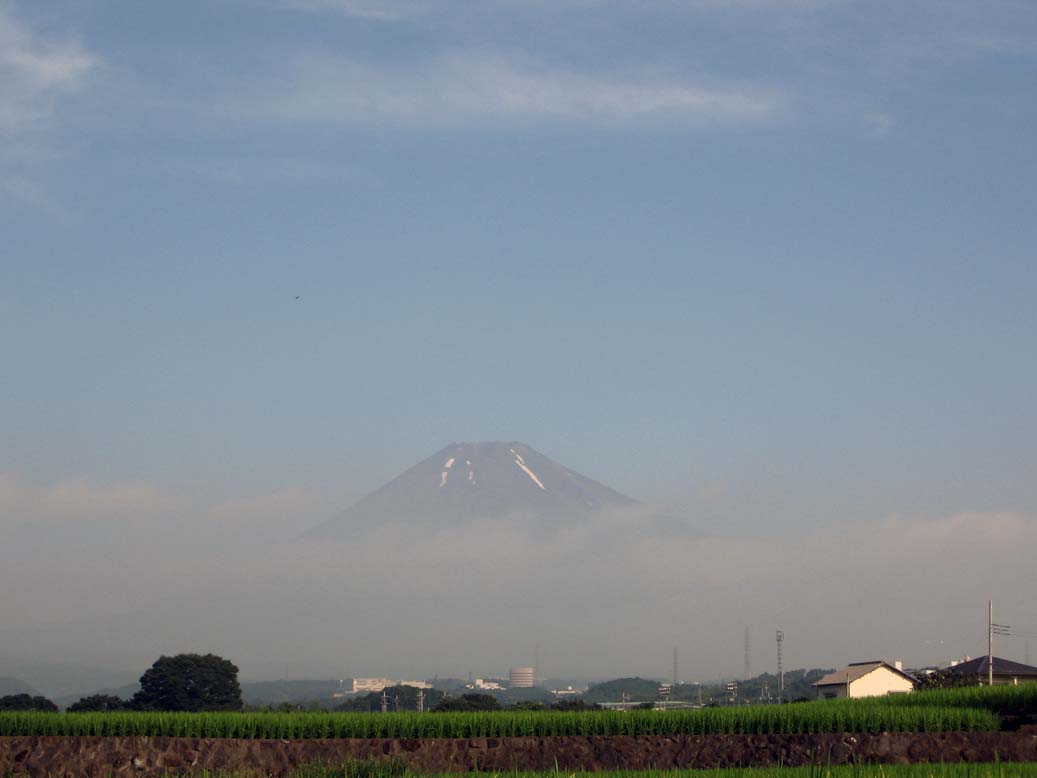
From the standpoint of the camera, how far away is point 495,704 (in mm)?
80250

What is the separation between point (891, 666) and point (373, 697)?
105m

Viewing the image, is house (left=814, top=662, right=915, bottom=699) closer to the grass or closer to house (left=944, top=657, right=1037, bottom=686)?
house (left=944, top=657, right=1037, bottom=686)

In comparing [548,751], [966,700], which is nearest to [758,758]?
[548,751]

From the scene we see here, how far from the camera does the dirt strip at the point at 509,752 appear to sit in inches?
1150

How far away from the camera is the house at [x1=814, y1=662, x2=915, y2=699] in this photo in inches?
2849

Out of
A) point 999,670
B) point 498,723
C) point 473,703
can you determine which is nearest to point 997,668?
point 999,670

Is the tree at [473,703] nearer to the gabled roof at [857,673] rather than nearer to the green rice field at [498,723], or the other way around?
the gabled roof at [857,673]

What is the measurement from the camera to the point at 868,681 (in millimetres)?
72938

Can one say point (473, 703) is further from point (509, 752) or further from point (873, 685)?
point (509, 752)

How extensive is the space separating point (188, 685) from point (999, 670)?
5815 centimetres

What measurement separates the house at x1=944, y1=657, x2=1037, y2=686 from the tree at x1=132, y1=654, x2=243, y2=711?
51.9 metres

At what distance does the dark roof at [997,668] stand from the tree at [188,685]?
5180 cm

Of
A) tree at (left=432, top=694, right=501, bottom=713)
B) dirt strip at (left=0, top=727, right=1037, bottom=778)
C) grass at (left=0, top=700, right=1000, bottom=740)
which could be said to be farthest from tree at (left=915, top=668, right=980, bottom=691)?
dirt strip at (left=0, top=727, right=1037, bottom=778)

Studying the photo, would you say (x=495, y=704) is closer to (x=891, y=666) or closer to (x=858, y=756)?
(x=891, y=666)
